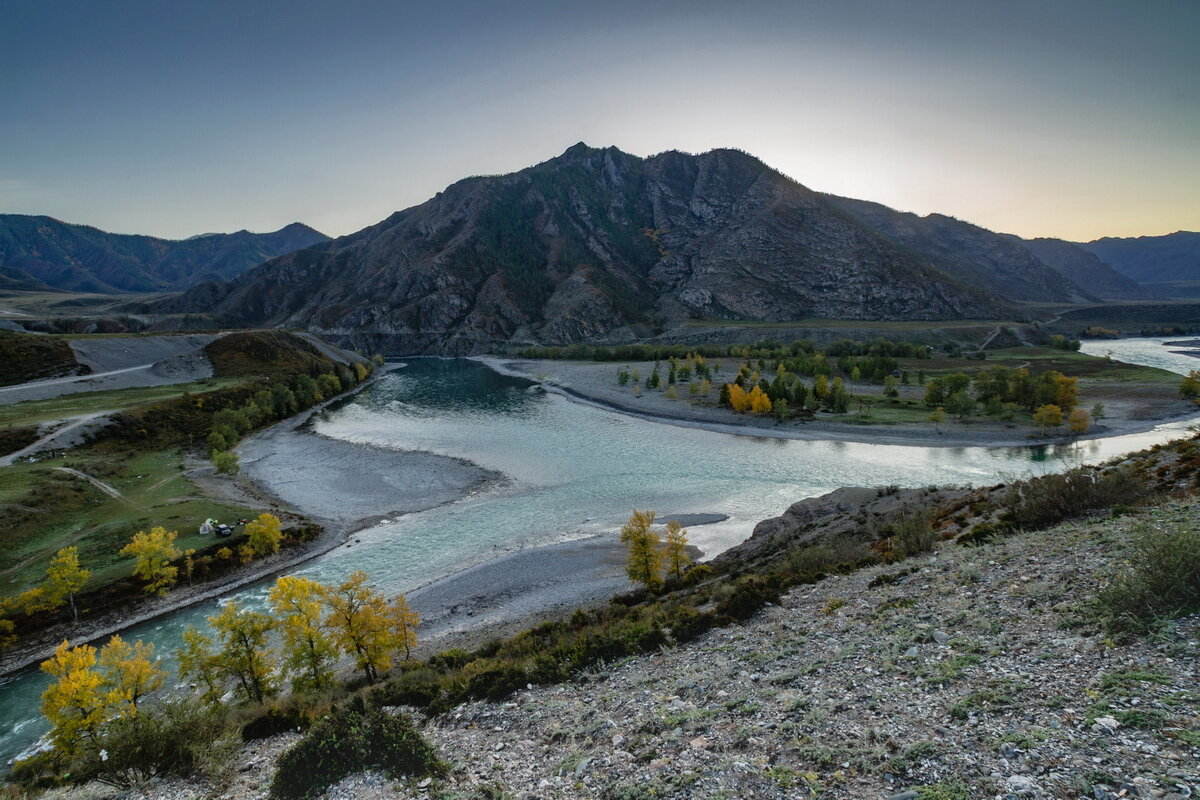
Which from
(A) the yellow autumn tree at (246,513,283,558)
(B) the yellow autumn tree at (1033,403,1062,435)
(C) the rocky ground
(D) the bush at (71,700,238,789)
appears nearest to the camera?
(C) the rocky ground

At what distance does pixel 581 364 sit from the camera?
587 feet

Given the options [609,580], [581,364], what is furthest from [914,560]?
[581,364]

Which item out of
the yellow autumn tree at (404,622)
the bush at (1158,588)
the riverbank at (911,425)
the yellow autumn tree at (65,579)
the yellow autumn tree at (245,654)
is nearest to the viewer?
the bush at (1158,588)

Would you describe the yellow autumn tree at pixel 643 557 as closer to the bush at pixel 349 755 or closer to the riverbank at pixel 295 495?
the bush at pixel 349 755

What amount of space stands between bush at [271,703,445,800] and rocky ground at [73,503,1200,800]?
1.79ft

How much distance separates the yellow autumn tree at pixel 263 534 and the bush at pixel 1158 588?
5205 cm

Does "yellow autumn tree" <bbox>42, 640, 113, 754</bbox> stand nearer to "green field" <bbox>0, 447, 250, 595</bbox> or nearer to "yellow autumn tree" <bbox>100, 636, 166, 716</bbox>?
"yellow autumn tree" <bbox>100, 636, 166, 716</bbox>

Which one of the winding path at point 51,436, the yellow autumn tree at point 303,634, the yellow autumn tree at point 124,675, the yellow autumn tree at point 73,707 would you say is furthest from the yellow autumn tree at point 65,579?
the winding path at point 51,436

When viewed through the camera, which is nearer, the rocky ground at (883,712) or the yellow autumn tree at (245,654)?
the rocky ground at (883,712)

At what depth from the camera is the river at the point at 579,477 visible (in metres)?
42.8

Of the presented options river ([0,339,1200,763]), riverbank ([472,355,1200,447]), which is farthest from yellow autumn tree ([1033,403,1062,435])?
river ([0,339,1200,763])

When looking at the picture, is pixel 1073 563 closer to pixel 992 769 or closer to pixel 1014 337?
pixel 992 769

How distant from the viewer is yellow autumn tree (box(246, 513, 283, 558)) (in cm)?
4409

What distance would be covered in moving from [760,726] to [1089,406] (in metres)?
108
